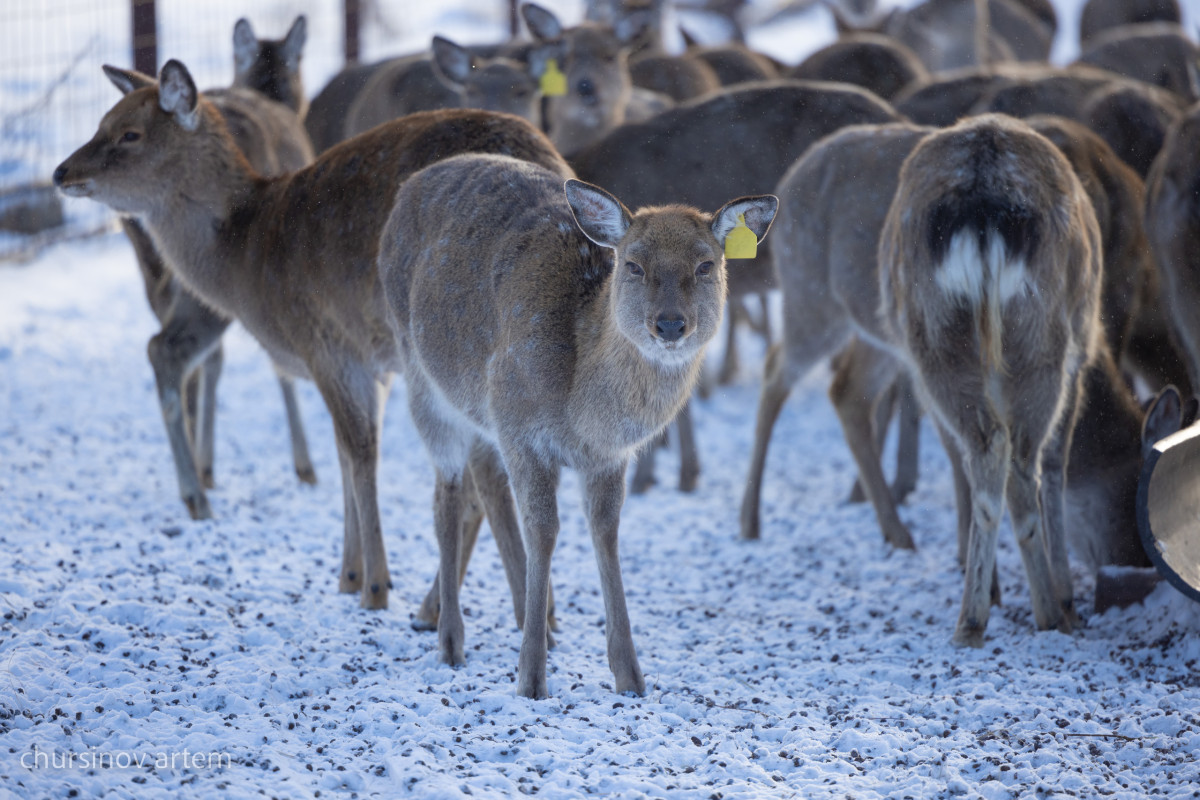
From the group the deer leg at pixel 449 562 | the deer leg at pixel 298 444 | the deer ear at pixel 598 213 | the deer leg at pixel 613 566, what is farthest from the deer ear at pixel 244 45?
the deer leg at pixel 613 566

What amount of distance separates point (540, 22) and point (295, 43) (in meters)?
2.01

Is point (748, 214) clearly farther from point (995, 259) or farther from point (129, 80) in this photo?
point (129, 80)

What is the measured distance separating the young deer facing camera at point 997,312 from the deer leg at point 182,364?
11.6 ft

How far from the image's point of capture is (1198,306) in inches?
240

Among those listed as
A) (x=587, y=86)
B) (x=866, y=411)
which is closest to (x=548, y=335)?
(x=866, y=411)

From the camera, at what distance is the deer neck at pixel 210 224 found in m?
5.80

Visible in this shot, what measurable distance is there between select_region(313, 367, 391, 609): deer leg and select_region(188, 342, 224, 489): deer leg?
193 centimetres

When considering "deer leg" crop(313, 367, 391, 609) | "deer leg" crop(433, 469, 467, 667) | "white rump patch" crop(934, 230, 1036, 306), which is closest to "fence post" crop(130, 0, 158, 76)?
"deer leg" crop(313, 367, 391, 609)

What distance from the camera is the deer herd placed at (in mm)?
4156

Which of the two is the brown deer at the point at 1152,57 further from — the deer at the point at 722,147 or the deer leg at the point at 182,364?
the deer leg at the point at 182,364

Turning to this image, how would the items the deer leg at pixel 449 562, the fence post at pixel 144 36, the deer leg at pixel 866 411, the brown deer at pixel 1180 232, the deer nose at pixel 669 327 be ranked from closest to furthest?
the deer nose at pixel 669 327, the deer leg at pixel 449 562, the brown deer at pixel 1180 232, the deer leg at pixel 866 411, the fence post at pixel 144 36

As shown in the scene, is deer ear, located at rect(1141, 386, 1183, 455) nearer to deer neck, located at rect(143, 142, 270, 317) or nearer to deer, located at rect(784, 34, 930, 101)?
deer neck, located at rect(143, 142, 270, 317)

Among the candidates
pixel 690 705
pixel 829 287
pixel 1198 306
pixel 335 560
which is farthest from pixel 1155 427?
pixel 335 560

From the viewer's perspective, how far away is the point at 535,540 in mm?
4145
